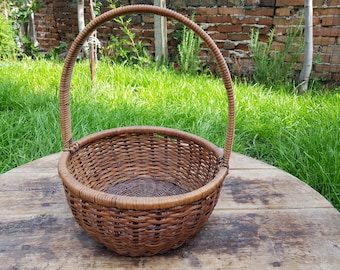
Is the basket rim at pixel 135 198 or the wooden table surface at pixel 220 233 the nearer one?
the basket rim at pixel 135 198

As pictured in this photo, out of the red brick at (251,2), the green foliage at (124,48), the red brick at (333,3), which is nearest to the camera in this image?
the red brick at (333,3)

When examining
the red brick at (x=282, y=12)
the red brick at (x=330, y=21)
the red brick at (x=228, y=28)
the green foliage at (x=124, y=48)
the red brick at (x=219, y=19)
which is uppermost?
the red brick at (x=282, y=12)

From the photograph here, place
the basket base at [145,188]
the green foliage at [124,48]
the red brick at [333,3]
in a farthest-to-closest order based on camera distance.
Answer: the green foliage at [124,48] → the red brick at [333,3] → the basket base at [145,188]

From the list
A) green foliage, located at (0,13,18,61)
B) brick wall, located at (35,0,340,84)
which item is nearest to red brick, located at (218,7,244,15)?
brick wall, located at (35,0,340,84)

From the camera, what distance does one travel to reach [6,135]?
6.19 feet

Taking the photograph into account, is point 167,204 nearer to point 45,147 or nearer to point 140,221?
point 140,221

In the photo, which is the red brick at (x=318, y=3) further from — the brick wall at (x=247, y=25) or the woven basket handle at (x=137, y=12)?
the woven basket handle at (x=137, y=12)

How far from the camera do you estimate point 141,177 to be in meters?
1.07

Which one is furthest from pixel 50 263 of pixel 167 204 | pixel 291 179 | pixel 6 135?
pixel 6 135

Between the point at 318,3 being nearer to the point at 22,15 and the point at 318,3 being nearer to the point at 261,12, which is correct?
the point at 261,12

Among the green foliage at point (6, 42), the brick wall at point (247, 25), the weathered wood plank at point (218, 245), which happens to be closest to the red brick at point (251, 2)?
the brick wall at point (247, 25)

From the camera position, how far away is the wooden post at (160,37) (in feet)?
11.1

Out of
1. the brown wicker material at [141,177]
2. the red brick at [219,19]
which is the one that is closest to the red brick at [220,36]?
the red brick at [219,19]

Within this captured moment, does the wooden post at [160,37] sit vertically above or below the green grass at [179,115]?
above
